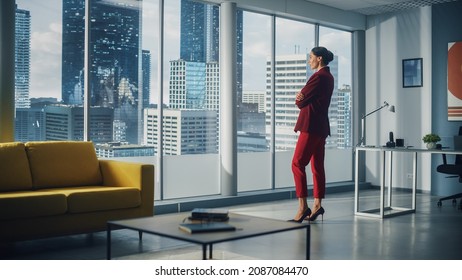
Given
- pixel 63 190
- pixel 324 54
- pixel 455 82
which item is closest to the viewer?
pixel 63 190

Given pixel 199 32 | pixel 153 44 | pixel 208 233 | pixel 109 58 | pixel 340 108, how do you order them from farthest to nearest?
pixel 340 108, pixel 199 32, pixel 153 44, pixel 109 58, pixel 208 233

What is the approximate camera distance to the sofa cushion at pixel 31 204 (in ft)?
14.8

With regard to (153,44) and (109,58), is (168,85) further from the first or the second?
(109,58)

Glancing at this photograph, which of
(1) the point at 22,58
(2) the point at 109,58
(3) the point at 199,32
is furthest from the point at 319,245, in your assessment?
(3) the point at 199,32

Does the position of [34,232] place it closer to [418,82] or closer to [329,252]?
[329,252]

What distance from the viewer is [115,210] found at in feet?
16.9

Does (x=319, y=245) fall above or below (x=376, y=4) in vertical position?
below

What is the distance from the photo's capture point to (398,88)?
9266mm

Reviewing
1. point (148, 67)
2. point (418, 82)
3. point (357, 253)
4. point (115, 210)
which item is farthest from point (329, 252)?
point (418, 82)

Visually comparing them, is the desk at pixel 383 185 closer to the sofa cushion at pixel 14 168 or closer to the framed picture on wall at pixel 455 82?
the framed picture on wall at pixel 455 82

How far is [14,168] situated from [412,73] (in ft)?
20.4

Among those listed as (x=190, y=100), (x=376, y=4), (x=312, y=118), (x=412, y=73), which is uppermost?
(x=376, y=4)

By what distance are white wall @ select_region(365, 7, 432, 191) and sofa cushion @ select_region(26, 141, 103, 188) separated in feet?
17.3

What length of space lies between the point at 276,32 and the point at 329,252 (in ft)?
14.8
